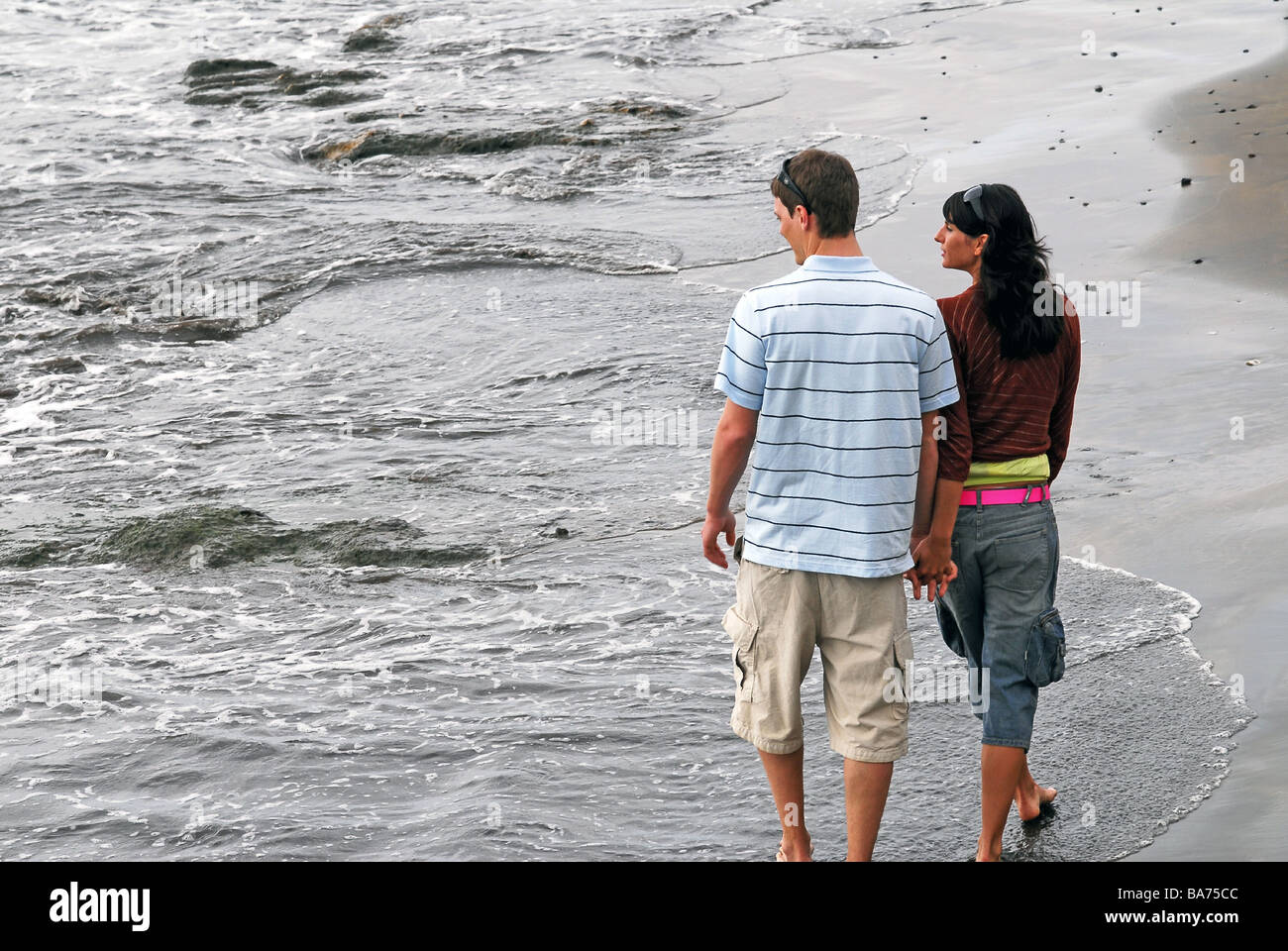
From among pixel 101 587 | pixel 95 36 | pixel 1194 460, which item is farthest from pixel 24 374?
pixel 95 36

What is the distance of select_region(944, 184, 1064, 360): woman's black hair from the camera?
143 inches

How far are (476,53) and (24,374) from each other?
13690 millimetres

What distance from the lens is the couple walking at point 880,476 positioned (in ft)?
11.4

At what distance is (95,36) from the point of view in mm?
26125

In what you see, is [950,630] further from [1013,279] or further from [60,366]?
[60,366]

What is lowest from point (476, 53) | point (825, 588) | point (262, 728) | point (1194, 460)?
point (262, 728)

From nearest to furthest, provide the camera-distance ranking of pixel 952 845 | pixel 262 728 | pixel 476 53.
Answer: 1. pixel 952 845
2. pixel 262 728
3. pixel 476 53

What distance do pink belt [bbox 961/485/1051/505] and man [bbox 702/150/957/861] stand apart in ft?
0.48

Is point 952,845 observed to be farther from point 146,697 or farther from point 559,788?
point 146,697

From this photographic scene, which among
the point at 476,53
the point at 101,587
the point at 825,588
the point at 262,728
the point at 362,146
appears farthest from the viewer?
the point at 476,53

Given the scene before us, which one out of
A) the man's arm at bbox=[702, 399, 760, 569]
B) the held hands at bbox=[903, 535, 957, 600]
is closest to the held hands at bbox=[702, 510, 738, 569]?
the man's arm at bbox=[702, 399, 760, 569]

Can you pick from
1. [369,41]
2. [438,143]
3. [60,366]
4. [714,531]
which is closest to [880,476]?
[714,531]

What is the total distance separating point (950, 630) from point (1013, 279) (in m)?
1.04

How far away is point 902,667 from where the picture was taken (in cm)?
364
